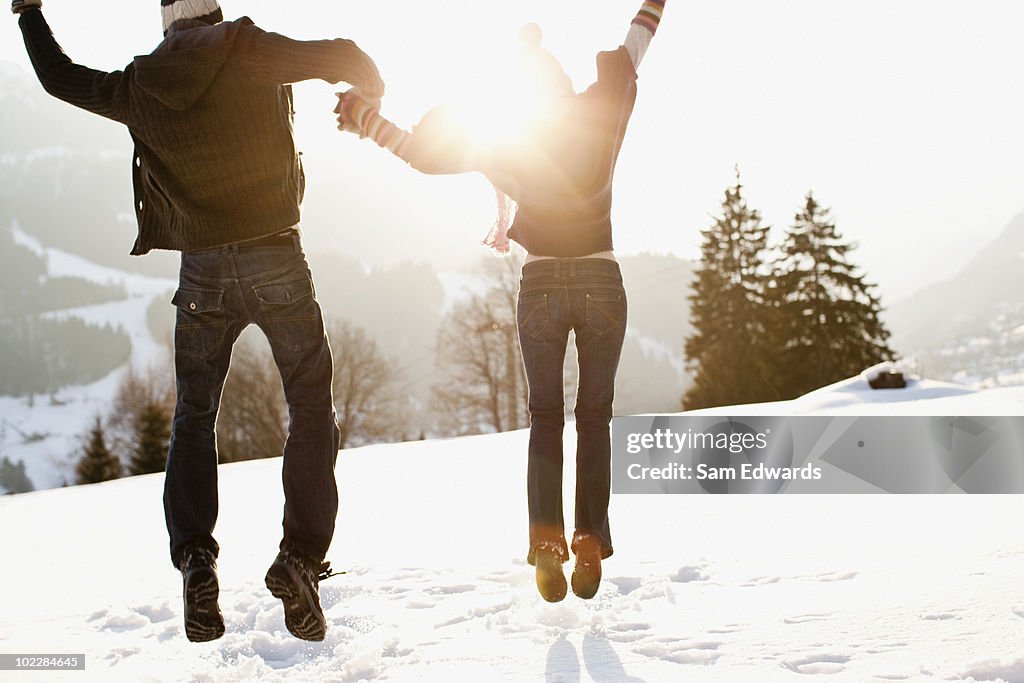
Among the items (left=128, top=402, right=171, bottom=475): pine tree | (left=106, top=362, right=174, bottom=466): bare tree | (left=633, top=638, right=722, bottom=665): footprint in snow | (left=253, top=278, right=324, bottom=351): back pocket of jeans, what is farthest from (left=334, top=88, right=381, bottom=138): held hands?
(left=106, top=362, right=174, bottom=466): bare tree

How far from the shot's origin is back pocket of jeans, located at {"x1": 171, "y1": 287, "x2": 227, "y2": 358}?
9.64 feet

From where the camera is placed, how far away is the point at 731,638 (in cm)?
290

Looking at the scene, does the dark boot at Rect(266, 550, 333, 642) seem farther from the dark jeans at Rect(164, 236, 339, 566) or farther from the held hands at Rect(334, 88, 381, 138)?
the held hands at Rect(334, 88, 381, 138)

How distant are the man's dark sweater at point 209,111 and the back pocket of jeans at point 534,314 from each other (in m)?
1.11

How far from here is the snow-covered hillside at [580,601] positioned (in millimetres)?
2756

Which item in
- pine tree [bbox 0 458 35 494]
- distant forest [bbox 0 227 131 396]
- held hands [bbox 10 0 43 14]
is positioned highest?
distant forest [bbox 0 227 131 396]

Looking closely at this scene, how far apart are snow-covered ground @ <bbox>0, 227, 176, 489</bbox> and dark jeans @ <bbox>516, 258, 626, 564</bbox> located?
134100 millimetres

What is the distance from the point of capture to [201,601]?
2787 mm

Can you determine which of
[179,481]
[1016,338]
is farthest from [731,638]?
[1016,338]

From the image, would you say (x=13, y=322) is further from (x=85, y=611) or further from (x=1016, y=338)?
(x=1016, y=338)

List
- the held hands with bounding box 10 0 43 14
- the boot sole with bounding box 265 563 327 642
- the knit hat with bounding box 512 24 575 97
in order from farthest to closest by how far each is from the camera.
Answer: the knit hat with bounding box 512 24 575 97 < the held hands with bounding box 10 0 43 14 < the boot sole with bounding box 265 563 327 642

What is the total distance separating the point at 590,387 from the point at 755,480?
130 inches

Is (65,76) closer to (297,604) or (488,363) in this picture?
(297,604)

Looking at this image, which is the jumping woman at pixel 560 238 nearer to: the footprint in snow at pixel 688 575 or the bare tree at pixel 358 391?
the footprint in snow at pixel 688 575
